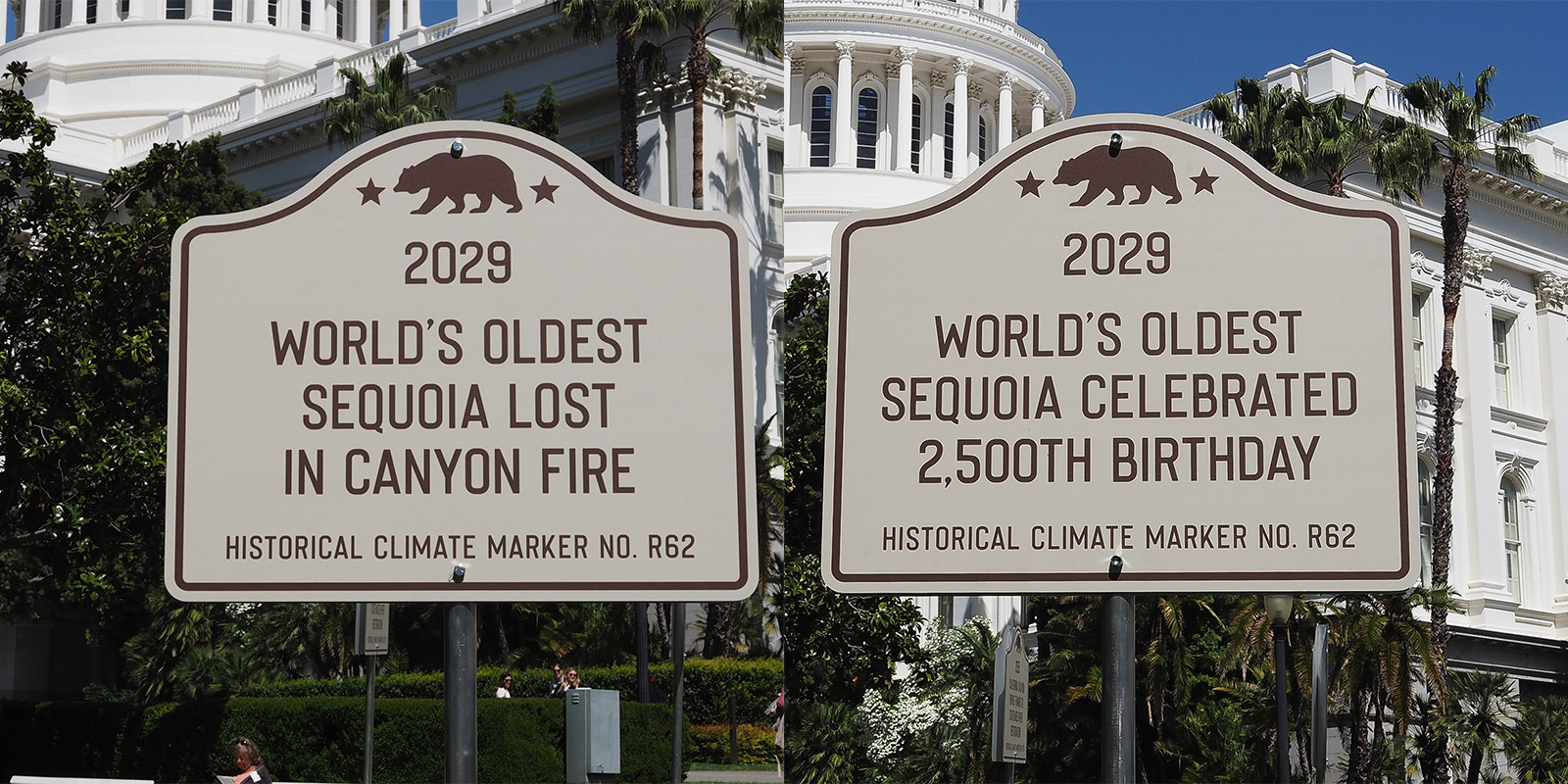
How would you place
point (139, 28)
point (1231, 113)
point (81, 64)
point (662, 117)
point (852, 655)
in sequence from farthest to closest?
1. point (139, 28)
2. point (81, 64)
3. point (662, 117)
4. point (1231, 113)
5. point (852, 655)

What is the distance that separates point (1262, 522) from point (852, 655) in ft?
12.4

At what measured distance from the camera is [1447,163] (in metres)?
10.6

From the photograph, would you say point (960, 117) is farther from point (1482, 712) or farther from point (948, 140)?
point (1482, 712)

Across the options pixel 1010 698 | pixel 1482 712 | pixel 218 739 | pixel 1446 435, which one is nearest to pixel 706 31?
pixel 1010 698

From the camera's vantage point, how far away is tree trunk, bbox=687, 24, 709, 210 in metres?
7.41

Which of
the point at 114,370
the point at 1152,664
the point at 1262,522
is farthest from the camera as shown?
the point at 114,370

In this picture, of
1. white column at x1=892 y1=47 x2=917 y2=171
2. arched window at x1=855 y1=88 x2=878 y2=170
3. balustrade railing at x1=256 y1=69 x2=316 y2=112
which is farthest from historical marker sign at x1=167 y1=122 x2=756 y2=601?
balustrade railing at x1=256 y1=69 x2=316 y2=112

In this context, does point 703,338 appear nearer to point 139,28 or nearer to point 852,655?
point 852,655

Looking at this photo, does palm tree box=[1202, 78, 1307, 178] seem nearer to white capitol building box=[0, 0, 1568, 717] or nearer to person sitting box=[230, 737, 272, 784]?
white capitol building box=[0, 0, 1568, 717]

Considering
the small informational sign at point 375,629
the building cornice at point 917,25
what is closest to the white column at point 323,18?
the small informational sign at point 375,629

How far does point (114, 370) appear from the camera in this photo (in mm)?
16875

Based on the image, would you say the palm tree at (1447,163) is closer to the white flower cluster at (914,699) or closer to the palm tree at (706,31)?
the palm tree at (706,31)

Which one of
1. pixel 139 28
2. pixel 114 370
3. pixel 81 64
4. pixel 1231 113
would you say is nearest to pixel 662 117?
pixel 1231 113

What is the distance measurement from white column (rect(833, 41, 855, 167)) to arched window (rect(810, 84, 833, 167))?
0.02 meters
